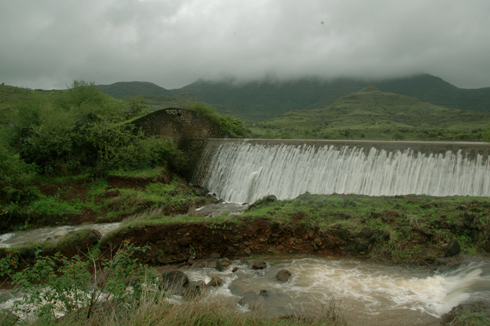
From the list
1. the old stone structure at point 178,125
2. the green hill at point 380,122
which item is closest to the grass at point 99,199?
the old stone structure at point 178,125

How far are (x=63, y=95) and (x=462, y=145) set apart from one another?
25.7 metres

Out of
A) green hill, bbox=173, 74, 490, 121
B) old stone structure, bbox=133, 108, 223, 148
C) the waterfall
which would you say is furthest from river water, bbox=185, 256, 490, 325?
green hill, bbox=173, 74, 490, 121

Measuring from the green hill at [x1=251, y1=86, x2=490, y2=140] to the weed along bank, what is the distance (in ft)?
71.1

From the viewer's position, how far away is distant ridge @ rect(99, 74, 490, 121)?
313 ft

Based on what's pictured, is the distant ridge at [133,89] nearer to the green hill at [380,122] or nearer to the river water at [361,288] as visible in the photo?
the green hill at [380,122]

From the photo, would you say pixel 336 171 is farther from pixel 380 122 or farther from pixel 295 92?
pixel 295 92

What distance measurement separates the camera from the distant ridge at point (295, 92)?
95.4 meters

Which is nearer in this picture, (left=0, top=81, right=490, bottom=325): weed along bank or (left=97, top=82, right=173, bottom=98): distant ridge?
(left=0, top=81, right=490, bottom=325): weed along bank

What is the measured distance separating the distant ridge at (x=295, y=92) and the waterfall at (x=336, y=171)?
75.9 m

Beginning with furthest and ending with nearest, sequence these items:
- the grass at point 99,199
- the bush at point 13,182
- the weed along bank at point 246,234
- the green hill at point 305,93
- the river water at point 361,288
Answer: the green hill at point 305,93
the grass at point 99,199
the bush at point 13,182
the river water at point 361,288
the weed along bank at point 246,234

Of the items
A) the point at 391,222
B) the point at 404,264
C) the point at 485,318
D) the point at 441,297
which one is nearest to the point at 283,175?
the point at 391,222

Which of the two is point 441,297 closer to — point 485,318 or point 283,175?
point 485,318

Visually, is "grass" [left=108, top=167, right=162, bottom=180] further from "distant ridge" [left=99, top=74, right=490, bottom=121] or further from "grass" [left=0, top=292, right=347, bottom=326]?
"distant ridge" [left=99, top=74, right=490, bottom=121]

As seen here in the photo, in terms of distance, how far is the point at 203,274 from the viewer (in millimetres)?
7516
